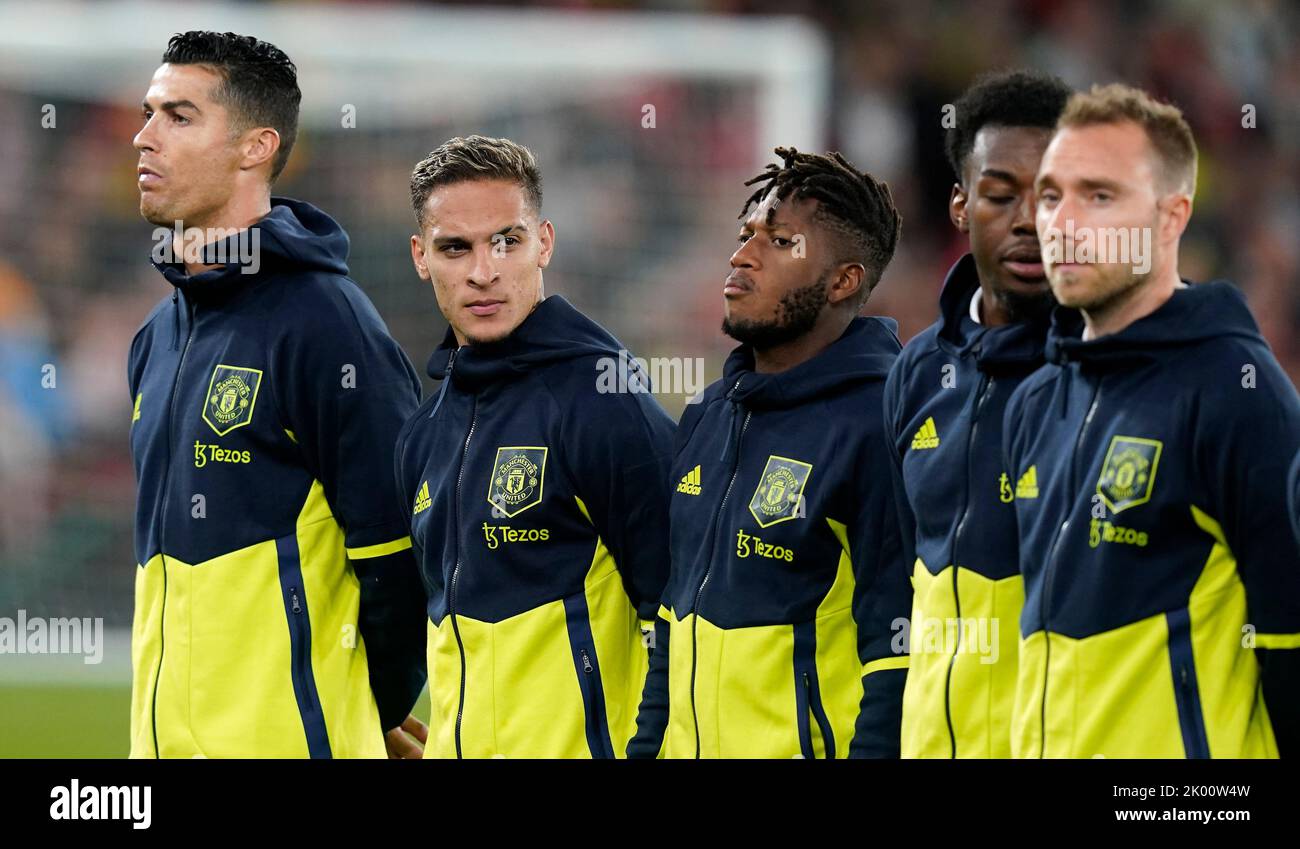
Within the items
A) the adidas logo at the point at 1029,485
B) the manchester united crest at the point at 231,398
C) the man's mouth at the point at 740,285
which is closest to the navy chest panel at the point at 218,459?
the manchester united crest at the point at 231,398

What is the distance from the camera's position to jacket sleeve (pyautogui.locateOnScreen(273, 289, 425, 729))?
186 inches

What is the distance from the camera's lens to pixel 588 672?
448cm

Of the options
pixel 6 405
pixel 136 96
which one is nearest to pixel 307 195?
pixel 136 96

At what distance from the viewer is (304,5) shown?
1241 cm

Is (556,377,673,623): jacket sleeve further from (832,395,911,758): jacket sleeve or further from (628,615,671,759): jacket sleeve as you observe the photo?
(832,395,911,758): jacket sleeve

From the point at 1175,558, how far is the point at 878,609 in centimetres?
81

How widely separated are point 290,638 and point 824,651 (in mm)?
1260

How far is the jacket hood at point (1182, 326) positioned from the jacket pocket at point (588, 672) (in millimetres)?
1313

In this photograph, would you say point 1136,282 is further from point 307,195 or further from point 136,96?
point 136,96

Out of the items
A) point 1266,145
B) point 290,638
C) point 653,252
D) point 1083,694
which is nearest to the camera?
point 1083,694

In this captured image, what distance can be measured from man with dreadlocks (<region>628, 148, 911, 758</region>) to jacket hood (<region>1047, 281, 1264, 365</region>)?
0.76 m

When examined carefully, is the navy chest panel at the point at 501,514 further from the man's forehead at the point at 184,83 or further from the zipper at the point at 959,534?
the man's forehead at the point at 184,83

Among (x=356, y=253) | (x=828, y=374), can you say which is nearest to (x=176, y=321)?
(x=828, y=374)
